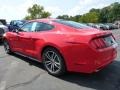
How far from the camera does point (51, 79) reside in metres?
5.94

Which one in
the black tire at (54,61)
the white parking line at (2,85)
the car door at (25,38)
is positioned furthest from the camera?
the car door at (25,38)

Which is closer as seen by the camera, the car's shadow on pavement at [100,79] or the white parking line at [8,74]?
the car's shadow on pavement at [100,79]

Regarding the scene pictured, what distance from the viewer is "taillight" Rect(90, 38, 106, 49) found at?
5305 millimetres

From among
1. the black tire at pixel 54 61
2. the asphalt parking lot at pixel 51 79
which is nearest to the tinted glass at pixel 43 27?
the black tire at pixel 54 61

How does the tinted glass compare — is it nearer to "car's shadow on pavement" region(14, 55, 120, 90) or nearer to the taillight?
"car's shadow on pavement" region(14, 55, 120, 90)

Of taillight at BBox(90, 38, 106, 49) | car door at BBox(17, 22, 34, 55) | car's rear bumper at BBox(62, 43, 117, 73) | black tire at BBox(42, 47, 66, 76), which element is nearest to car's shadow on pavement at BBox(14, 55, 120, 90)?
black tire at BBox(42, 47, 66, 76)

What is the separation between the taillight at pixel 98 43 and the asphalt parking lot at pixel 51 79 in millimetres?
863

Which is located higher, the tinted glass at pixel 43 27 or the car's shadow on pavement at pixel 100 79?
the tinted glass at pixel 43 27

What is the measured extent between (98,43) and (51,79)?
1523mm

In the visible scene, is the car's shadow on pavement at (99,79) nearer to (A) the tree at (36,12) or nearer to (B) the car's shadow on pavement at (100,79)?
(B) the car's shadow on pavement at (100,79)

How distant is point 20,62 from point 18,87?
2.51 metres

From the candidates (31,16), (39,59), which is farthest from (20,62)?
(31,16)

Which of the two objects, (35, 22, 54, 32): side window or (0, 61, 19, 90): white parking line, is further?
(35, 22, 54, 32): side window

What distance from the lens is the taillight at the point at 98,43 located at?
5305mm
